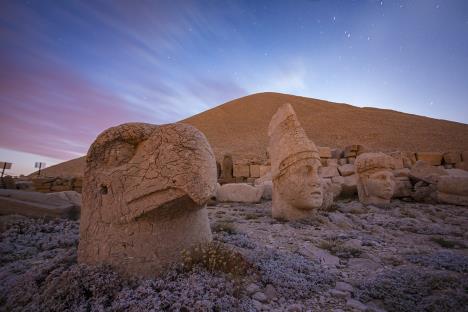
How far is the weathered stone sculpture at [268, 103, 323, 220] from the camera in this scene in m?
5.40

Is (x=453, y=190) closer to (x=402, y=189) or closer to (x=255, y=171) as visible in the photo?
(x=402, y=189)

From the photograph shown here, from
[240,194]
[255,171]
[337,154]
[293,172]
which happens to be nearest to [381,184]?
[293,172]

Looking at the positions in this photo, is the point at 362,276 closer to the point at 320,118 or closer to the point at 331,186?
the point at 331,186

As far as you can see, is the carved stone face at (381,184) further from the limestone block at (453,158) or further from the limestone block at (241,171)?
the limestone block at (453,158)

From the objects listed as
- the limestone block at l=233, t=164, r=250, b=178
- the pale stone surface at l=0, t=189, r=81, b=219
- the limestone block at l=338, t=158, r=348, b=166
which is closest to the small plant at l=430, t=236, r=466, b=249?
the pale stone surface at l=0, t=189, r=81, b=219

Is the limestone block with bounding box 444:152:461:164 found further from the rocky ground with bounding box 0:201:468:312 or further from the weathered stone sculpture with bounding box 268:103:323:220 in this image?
the weathered stone sculpture with bounding box 268:103:323:220

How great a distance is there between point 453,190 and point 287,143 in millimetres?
6326

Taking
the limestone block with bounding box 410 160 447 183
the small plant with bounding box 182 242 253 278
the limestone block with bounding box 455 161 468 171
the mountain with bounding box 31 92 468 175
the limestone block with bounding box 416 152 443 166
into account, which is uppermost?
the mountain with bounding box 31 92 468 175

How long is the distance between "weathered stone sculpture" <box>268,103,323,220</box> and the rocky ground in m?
1.31

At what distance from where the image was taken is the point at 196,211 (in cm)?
271

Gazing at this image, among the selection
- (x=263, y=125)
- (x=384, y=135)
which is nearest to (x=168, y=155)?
(x=384, y=135)

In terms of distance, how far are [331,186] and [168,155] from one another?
8946 mm

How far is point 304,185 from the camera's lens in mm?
5387

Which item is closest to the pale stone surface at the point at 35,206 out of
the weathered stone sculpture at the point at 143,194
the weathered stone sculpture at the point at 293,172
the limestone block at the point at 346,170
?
the weathered stone sculpture at the point at 143,194
